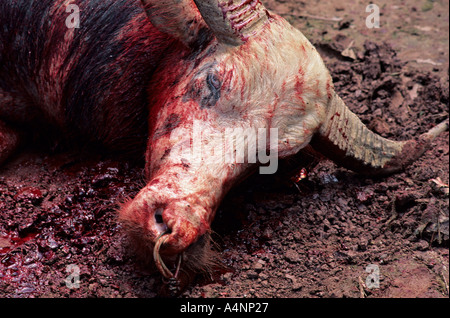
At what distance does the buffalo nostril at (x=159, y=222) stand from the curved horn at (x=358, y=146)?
3.74 ft

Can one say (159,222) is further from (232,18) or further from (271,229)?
(232,18)

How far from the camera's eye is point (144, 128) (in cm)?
353

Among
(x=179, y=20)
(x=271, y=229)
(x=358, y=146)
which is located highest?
(x=179, y=20)

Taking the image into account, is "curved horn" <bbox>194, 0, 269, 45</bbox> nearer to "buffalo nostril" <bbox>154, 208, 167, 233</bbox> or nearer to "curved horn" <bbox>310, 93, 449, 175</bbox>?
"curved horn" <bbox>310, 93, 449, 175</bbox>

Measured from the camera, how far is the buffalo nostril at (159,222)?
8.77ft

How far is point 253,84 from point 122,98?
2.71ft

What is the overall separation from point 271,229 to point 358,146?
0.74 m

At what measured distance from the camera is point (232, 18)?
3051 millimetres

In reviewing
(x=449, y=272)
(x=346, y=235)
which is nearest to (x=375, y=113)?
(x=346, y=235)

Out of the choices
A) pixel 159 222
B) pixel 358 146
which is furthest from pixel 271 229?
pixel 159 222

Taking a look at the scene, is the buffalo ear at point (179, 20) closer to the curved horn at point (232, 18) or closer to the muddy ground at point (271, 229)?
the curved horn at point (232, 18)

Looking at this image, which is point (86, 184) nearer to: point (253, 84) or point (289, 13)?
point (253, 84)

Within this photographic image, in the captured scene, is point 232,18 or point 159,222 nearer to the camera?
point 159,222

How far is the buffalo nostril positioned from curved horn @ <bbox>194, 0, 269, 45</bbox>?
1004 mm
